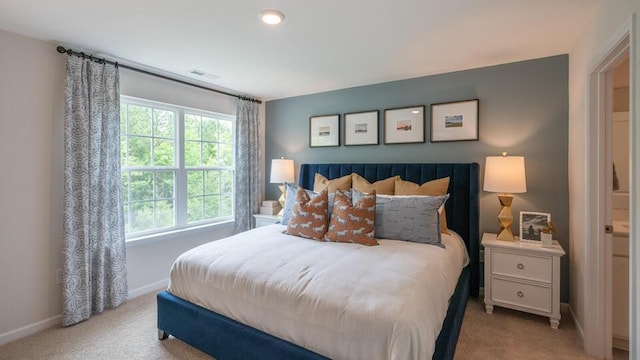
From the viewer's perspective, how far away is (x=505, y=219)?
2719mm

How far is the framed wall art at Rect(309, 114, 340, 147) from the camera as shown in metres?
3.93

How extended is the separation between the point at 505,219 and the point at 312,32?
7.64ft

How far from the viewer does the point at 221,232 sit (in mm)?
3996

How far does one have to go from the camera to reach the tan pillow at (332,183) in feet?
11.1

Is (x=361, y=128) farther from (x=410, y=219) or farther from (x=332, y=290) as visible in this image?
(x=332, y=290)

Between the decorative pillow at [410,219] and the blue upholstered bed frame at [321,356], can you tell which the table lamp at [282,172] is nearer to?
the blue upholstered bed frame at [321,356]

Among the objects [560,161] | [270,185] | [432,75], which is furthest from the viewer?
[270,185]

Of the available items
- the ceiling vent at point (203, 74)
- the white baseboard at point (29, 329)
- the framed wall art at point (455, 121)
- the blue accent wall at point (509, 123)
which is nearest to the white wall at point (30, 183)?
the white baseboard at point (29, 329)

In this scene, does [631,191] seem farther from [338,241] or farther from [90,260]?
[90,260]

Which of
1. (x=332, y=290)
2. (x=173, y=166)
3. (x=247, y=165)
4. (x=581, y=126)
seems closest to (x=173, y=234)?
(x=173, y=166)

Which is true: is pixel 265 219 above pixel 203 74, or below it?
below

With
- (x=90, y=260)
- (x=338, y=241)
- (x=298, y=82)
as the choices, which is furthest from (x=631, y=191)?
(x=90, y=260)

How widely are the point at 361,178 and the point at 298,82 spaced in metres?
1.39

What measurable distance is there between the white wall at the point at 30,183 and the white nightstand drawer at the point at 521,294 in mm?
3790
